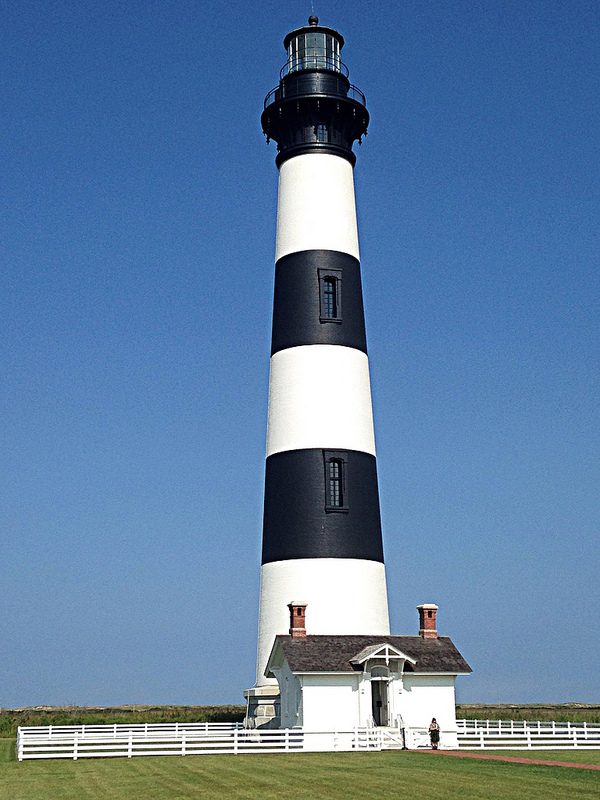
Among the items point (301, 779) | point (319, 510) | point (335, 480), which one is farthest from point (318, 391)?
point (301, 779)

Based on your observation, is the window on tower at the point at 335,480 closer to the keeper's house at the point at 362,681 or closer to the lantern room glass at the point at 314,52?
the keeper's house at the point at 362,681

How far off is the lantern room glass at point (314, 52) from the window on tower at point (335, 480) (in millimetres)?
13926

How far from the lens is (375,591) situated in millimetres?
33719

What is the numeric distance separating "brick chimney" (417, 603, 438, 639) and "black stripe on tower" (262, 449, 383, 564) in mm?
2098

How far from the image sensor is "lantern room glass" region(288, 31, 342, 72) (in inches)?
1487

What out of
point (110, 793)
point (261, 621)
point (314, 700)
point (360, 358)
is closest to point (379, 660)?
point (314, 700)

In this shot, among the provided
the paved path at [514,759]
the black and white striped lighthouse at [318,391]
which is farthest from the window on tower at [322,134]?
the paved path at [514,759]

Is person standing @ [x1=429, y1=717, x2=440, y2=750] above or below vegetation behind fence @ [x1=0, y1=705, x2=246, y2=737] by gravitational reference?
below

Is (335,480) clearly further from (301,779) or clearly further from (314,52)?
(314,52)

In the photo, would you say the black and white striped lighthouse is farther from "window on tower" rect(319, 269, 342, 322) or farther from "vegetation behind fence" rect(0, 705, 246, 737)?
"vegetation behind fence" rect(0, 705, 246, 737)

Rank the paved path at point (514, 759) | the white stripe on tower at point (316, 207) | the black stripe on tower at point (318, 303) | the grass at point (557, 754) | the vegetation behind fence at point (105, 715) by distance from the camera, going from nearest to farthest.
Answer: the paved path at point (514, 759) → the grass at point (557, 754) → the black stripe on tower at point (318, 303) → the white stripe on tower at point (316, 207) → the vegetation behind fence at point (105, 715)

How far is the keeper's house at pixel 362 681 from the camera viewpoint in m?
30.9

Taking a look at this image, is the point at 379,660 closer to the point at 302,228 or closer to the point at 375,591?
the point at 375,591

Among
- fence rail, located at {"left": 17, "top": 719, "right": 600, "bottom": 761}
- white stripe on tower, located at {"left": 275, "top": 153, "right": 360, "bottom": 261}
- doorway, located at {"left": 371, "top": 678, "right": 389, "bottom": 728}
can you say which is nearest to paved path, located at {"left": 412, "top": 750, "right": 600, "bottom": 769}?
fence rail, located at {"left": 17, "top": 719, "right": 600, "bottom": 761}
